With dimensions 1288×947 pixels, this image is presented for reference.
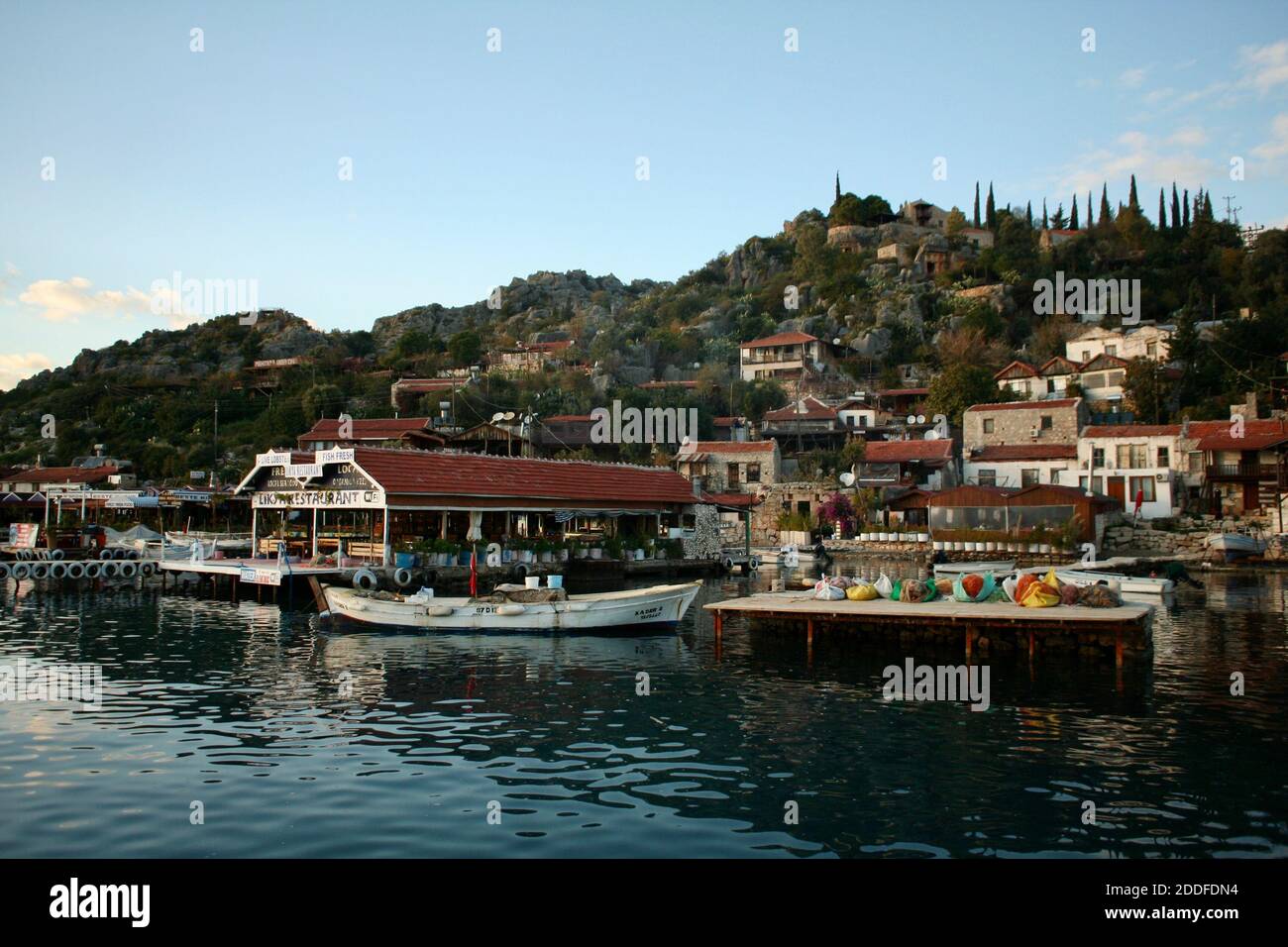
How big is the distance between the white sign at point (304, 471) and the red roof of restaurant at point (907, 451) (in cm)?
4490

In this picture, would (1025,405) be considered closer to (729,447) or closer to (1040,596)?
(729,447)

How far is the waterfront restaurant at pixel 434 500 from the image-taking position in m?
35.6

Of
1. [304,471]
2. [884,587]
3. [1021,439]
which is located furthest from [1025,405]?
[304,471]

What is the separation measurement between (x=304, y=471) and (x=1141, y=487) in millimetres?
50798

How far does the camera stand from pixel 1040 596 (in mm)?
22906

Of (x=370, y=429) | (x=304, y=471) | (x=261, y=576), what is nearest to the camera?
(x=261, y=576)

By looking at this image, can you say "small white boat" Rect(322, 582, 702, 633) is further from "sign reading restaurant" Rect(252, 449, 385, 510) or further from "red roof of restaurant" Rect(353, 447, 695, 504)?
"red roof of restaurant" Rect(353, 447, 695, 504)

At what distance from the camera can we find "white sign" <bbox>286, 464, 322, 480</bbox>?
36.5 metres

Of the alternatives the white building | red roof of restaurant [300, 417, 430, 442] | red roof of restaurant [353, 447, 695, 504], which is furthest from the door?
red roof of restaurant [300, 417, 430, 442]

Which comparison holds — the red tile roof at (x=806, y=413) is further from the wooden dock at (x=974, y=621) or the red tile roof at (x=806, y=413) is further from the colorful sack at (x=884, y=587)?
the wooden dock at (x=974, y=621)

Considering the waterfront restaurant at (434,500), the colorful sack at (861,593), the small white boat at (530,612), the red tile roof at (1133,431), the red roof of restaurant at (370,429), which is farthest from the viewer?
the red roof of restaurant at (370,429)

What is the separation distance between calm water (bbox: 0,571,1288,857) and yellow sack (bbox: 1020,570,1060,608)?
72.9 inches

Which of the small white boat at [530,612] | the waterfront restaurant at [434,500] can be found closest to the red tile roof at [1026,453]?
the waterfront restaurant at [434,500]

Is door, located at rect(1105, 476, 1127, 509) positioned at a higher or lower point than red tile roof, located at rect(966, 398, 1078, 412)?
lower
